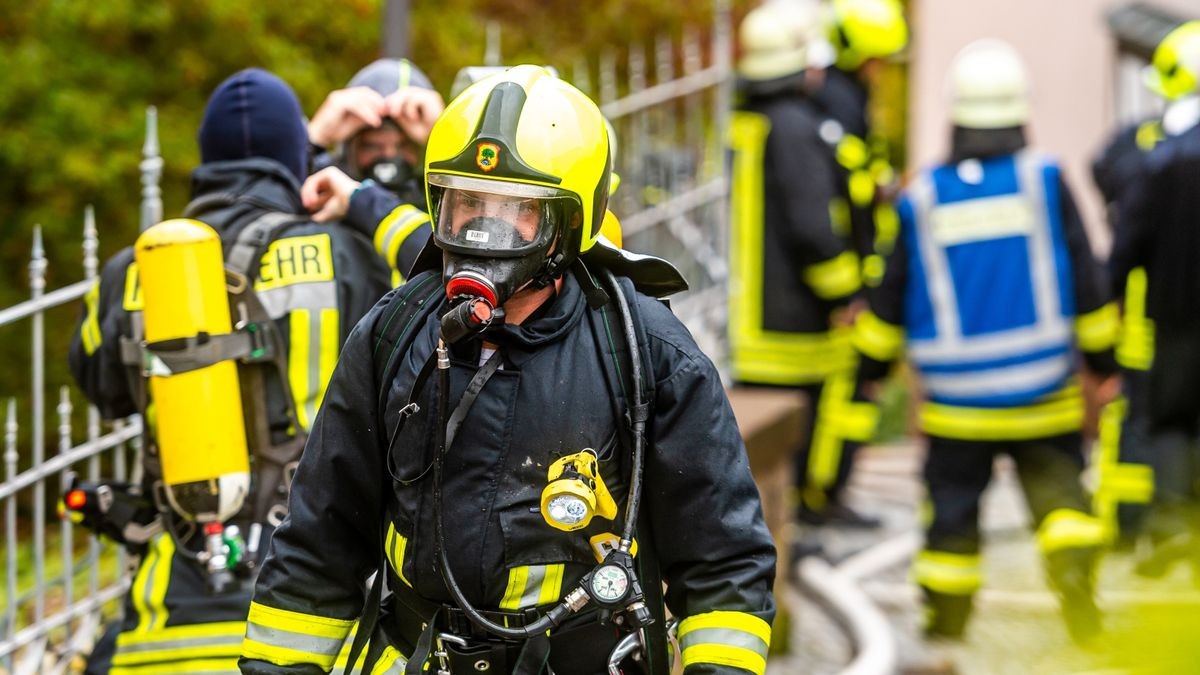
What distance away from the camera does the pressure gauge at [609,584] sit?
2.51 m

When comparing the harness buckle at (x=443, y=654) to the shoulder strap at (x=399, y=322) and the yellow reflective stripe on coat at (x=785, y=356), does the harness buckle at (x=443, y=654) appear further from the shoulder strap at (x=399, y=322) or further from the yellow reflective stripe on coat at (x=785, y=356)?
the yellow reflective stripe on coat at (x=785, y=356)

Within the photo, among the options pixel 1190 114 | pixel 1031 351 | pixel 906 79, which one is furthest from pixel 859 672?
pixel 906 79

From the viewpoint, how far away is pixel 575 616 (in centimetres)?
266

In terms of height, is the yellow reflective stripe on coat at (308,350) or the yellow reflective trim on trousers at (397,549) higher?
the yellow reflective stripe on coat at (308,350)

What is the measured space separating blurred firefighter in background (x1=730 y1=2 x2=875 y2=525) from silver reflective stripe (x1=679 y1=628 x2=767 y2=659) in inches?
185

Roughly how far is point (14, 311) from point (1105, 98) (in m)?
8.55

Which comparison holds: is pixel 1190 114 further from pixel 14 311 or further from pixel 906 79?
pixel 906 79

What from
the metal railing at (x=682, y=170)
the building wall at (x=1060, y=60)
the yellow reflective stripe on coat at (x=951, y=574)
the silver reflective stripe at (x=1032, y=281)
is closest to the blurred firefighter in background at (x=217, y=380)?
the metal railing at (x=682, y=170)

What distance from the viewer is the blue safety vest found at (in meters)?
5.95

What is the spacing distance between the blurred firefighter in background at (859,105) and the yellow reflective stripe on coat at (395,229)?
4.14 meters

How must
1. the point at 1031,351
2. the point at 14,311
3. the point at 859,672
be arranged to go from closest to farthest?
the point at 14,311
the point at 859,672
the point at 1031,351

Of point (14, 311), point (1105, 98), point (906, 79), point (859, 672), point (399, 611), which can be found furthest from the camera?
point (906, 79)

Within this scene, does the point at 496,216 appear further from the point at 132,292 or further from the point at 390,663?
the point at 132,292

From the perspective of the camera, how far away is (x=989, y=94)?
19.9 ft
